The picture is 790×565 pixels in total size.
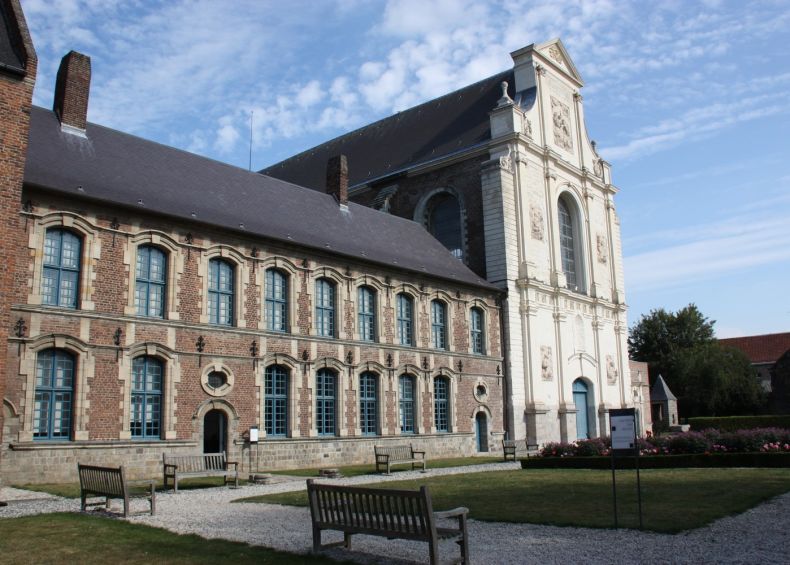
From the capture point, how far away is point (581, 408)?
111 feet

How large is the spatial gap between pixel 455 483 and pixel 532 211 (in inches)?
762

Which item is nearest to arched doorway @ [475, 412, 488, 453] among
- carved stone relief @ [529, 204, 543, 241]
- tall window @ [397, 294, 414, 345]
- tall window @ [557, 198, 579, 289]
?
tall window @ [397, 294, 414, 345]

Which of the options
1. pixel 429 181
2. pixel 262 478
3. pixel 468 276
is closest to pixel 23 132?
pixel 262 478

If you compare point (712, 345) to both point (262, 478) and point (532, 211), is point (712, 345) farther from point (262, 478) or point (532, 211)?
point (262, 478)

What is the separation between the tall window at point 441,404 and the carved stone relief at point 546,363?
19.8ft

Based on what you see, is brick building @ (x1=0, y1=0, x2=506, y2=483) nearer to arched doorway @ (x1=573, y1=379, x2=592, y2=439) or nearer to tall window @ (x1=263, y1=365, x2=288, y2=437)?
tall window @ (x1=263, y1=365, x2=288, y2=437)

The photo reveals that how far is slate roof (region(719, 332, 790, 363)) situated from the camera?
2534 inches

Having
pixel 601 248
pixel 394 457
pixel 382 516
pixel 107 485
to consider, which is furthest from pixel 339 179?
pixel 382 516

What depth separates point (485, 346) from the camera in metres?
29.0

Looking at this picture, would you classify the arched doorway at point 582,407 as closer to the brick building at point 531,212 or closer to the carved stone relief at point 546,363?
the brick building at point 531,212

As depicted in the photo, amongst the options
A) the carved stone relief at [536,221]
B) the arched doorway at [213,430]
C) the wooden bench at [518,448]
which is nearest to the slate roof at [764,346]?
the carved stone relief at [536,221]

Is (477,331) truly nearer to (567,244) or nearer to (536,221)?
(536,221)

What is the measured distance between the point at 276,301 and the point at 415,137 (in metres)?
18.2

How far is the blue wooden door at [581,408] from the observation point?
3341 centimetres
